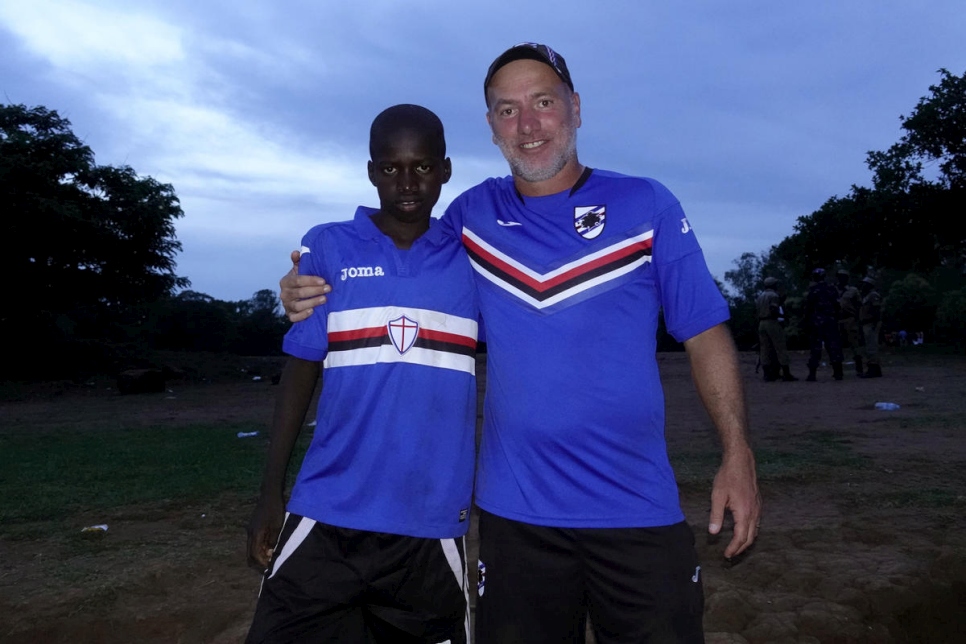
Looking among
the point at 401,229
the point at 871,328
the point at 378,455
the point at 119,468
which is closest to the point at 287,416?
the point at 378,455

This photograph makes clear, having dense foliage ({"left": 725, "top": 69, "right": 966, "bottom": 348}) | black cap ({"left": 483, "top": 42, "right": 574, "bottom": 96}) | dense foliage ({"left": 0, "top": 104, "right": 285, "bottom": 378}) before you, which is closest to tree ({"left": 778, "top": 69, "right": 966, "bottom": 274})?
dense foliage ({"left": 725, "top": 69, "right": 966, "bottom": 348})

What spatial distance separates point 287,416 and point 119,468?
6372 millimetres

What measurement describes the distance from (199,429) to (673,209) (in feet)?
32.3

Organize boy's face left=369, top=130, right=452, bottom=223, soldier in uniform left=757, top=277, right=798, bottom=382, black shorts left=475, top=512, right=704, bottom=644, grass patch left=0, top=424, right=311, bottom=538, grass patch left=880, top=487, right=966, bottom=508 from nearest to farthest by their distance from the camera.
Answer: black shorts left=475, top=512, right=704, bottom=644 < boy's face left=369, top=130, right=452, bottom=223 < grass patch left=880, top=487, right=966, bottom=508 < grass patch left=0, top=424, right=311, bottom=538 < soldier in uniform left=757, top=277, right=798, bottom=382

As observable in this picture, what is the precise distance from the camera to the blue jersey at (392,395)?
98.3 inches

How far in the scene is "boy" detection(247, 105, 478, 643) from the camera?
95.9 inches

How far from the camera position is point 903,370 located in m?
18.3

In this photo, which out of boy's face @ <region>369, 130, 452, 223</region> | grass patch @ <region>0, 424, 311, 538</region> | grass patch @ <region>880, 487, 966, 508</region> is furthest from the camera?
grass patch @ <region>0, 424, 311, 538</region>

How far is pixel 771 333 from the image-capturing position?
15891mm

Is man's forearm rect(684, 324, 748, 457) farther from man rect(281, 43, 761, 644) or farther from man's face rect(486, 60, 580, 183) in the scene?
man's face rect(486, 60, 580, 183)

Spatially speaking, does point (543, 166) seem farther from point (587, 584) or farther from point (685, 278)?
point (587, 584)

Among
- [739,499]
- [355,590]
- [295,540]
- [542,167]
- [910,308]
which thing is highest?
[910,308]

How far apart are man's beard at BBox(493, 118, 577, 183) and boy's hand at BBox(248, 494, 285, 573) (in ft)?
4.05

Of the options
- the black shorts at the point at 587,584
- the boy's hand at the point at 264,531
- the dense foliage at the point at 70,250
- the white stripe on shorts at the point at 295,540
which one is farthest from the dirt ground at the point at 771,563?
the dense foliage at the point at 70,250
